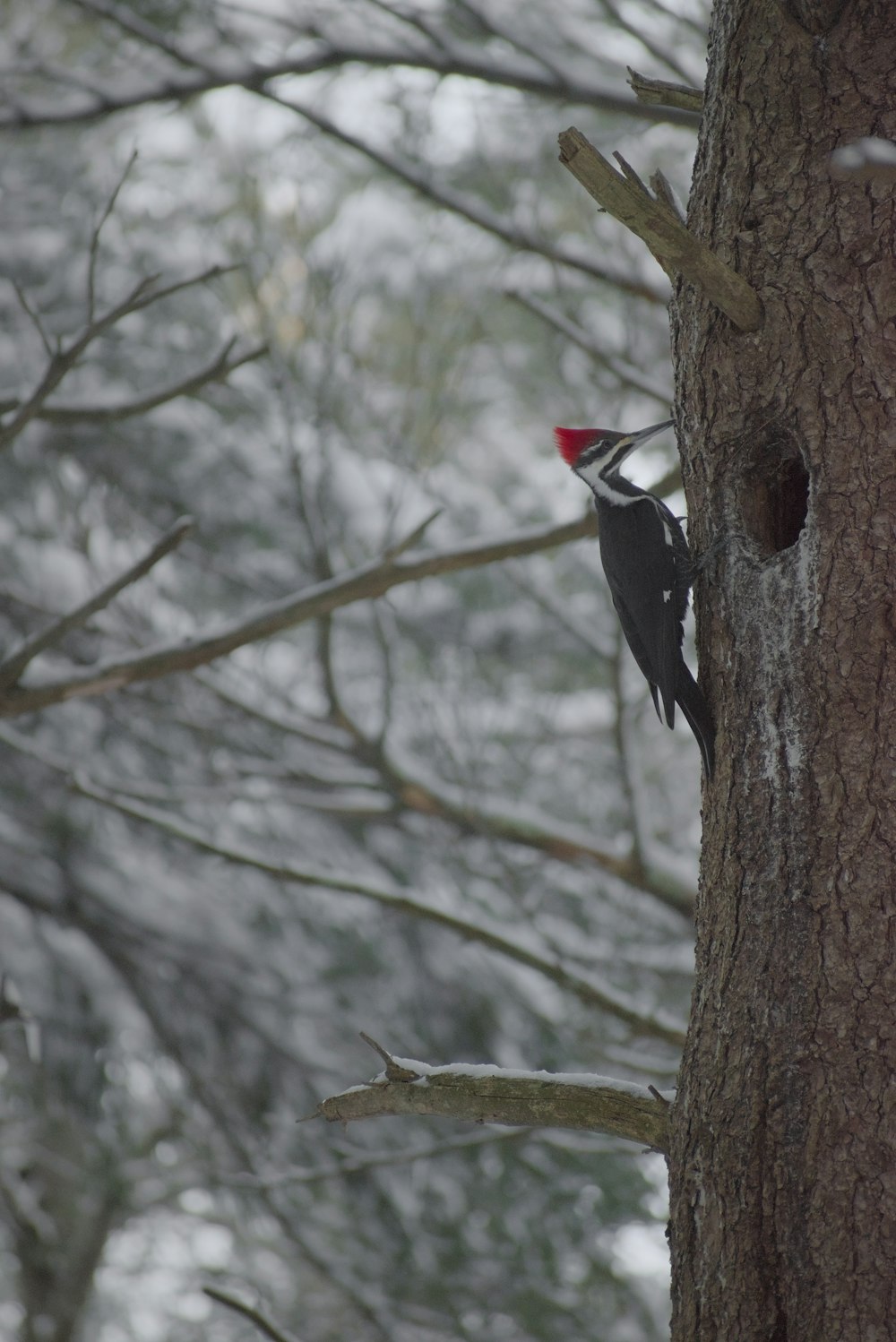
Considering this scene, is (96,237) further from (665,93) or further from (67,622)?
(665,93)

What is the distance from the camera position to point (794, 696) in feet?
6.36

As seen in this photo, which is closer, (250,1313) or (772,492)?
(250,1313)

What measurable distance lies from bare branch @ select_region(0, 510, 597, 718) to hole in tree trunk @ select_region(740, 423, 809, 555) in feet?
3.00

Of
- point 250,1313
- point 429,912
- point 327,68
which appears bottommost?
point 250,1313

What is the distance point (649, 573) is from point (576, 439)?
84cm

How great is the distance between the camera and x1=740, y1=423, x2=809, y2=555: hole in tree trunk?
2.19 metres

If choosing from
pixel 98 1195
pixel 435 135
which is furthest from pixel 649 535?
pixel 98 1195

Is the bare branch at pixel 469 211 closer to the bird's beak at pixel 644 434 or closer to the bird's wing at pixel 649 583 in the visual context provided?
the bird's beak at pixel 644 434

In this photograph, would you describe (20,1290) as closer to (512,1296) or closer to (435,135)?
(512,1296)

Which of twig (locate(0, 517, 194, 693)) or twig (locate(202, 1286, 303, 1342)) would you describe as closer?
twig (locate(202, 1286, 303, 1342))

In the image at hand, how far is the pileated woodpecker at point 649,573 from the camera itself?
8.77 ft

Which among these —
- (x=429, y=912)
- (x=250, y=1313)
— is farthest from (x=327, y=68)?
(x=250, y=1313)

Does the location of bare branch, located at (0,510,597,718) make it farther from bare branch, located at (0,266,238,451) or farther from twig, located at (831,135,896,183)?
twig, located at (831,135,896,183)

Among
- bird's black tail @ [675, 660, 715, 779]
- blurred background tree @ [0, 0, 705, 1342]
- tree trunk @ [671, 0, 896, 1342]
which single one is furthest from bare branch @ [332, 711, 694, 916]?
tree trunk @ [671, 0, 896, 1342]
